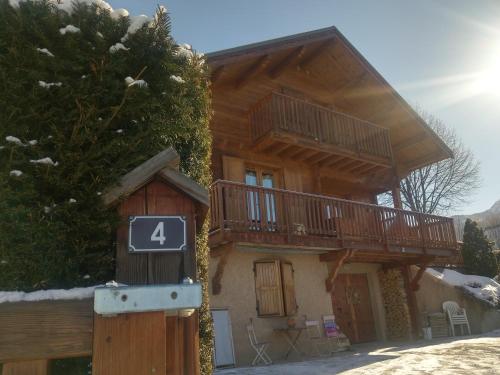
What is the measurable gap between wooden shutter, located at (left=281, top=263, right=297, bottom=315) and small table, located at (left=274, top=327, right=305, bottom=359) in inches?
18.2

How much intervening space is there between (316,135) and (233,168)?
2496 mm

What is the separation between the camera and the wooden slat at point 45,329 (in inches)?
55.0

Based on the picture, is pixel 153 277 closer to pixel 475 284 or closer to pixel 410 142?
pixel 410 142

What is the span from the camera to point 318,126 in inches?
480

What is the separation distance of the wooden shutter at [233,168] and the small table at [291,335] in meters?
3.92

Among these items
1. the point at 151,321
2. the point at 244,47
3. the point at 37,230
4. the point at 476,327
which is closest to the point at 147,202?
the point at 37,230

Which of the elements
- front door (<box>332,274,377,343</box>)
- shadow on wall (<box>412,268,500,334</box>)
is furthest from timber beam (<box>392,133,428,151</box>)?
front door (<box>332,274,377,343</box>)

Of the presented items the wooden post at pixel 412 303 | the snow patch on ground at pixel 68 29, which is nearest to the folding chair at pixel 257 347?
the wooden post at pixel 412 303

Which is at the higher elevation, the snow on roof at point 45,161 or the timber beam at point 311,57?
the timber beam at point 311,57

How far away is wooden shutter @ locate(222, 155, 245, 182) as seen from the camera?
11.3m

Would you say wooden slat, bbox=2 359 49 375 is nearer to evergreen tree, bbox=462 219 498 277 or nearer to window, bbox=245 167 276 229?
window, bbox=245 167 276 229

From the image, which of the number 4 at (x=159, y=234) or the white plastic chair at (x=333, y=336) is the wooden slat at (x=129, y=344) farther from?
the white plastic chair at (x=333, y=336)

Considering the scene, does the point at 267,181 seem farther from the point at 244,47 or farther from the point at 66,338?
the point at 66,338

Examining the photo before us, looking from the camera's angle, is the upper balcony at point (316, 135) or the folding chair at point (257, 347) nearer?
the folding chair at point (257, 347)
